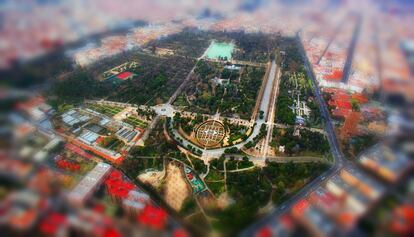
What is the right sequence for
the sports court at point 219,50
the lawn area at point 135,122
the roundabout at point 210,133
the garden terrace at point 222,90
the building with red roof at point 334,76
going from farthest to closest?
the sports court at point 219,50, the building with red roof at point 334,76, the garden terrace at point 222,90, the lawn area at point 135,122, the roundabout at point 210,133

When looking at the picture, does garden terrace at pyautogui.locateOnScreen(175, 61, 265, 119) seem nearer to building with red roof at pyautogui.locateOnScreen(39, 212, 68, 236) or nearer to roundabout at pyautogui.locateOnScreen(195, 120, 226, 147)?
roundabout at pyautogui.locateOnScreen(195, 120, 226, 147)

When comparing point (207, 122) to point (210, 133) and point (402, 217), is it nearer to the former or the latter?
point (210, 133)

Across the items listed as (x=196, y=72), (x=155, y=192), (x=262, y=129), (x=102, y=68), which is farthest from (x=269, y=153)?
(x=102, y=68)

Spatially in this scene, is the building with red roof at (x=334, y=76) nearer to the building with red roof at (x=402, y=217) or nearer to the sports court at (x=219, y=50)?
the sports court at (x=219, y=50)

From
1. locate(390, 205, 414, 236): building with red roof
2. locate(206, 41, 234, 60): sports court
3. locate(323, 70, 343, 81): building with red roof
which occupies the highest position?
locate(390, 205, 414, 236): building with red roof

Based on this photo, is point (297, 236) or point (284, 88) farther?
point (284, 88)

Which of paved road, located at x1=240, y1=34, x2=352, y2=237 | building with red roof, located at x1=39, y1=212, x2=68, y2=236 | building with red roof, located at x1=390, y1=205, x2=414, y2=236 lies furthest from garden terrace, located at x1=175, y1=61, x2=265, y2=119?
building with red roof, located at x1=39, y1=212, x2=68, y2=236

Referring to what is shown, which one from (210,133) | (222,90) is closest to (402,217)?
(210,133)

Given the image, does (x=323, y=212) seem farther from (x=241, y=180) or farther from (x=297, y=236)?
(x=241, y=180)

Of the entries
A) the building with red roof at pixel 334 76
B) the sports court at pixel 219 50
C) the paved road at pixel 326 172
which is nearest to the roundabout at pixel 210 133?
the paved road at pixel 326 172
